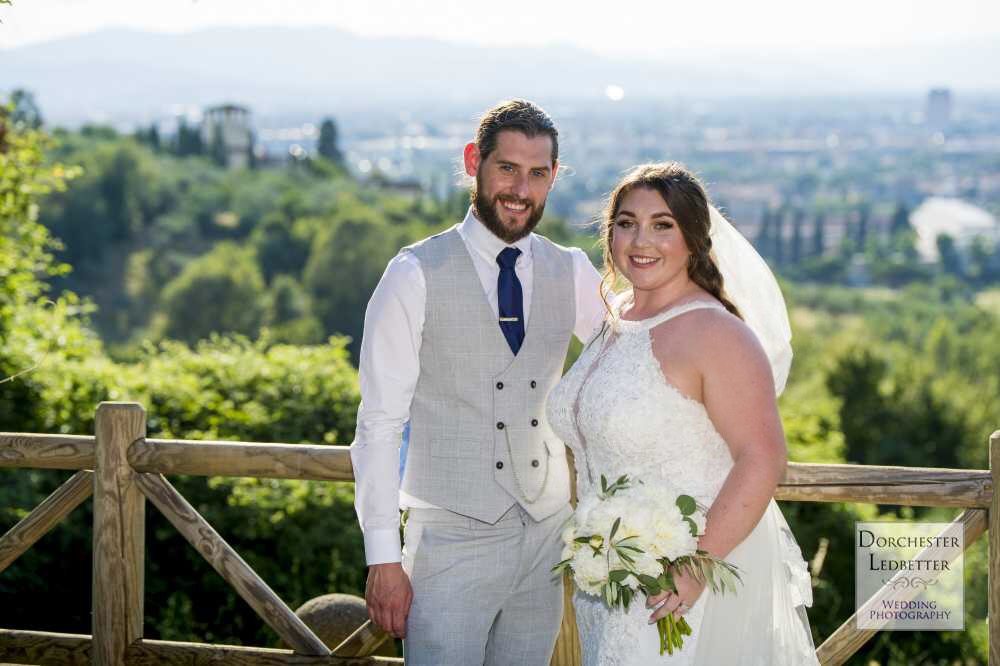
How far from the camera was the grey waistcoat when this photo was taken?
2711mm

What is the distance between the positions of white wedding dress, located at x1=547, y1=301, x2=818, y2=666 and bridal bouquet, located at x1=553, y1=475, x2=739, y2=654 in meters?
0.09

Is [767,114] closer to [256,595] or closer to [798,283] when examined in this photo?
[798,283]

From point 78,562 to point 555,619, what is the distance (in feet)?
12.2

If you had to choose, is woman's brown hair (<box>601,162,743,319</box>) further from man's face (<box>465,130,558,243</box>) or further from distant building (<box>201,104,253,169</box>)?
distant building (<box>201,104,253,169</box>)

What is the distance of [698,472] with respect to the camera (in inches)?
97.4

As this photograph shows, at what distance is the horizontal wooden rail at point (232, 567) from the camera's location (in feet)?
10.9

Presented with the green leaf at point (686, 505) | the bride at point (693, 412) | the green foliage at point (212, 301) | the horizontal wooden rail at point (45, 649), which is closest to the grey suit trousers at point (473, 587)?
the bride at point (693, 412)

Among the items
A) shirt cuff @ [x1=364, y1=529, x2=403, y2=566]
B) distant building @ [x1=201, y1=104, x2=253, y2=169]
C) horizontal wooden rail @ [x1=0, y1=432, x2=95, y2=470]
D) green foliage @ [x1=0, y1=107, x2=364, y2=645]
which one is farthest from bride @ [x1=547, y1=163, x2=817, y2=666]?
distant building @ [x1=201, y1=104, x2=253, y2=169]

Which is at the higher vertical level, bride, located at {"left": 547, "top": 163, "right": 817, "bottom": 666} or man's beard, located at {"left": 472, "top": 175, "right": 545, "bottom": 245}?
man's beard, located at {"left": 472, "top": 175, "right": 545, "bottom": 245}

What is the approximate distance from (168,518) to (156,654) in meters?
0.44

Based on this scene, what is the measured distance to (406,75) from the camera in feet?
628

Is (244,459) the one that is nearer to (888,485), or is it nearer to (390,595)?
(390,595)

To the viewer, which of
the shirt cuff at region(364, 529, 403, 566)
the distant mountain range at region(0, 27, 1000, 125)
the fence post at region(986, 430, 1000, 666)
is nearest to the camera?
the shirt cuff at region(364, 529, 403, 566)

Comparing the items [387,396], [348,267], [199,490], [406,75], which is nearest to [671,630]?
[387,396]
